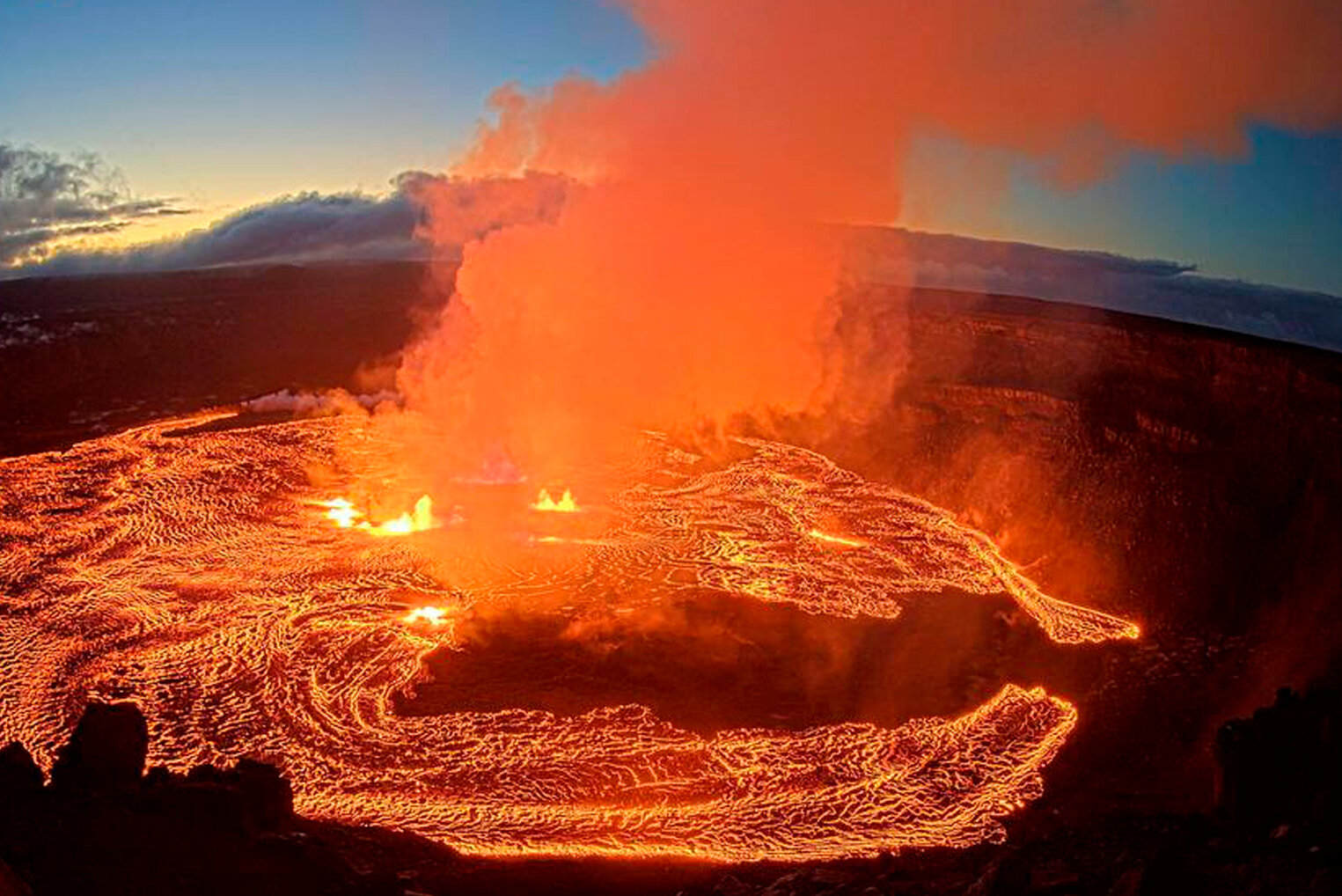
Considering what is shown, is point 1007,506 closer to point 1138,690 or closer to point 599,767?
point 1138,690

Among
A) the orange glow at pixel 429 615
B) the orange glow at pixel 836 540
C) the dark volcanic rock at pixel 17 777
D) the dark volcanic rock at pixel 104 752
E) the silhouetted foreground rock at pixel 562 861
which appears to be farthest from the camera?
the orange glow at pixel 836 540

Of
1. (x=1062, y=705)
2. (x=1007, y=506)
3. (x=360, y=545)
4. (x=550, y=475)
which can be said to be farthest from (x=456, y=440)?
(x=1062, y=705)

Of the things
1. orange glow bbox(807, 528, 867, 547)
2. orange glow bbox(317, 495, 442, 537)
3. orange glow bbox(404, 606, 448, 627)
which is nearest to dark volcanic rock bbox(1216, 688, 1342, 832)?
orange glow bbox(807, 528, 867, 547)

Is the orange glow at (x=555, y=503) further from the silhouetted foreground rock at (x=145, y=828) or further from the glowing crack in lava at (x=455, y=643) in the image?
the silhouetted foreground rock at (x=145, y=828)

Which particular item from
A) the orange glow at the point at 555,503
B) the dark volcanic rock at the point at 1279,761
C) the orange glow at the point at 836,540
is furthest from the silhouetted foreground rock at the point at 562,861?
the orange glow at the point at 555,503

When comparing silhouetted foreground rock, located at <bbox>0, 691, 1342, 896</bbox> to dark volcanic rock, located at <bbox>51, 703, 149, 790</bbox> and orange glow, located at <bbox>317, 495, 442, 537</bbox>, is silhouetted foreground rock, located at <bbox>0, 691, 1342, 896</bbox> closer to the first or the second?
dark volcanic rock, located at <bbox>51, 703, 149, 790</bbox>

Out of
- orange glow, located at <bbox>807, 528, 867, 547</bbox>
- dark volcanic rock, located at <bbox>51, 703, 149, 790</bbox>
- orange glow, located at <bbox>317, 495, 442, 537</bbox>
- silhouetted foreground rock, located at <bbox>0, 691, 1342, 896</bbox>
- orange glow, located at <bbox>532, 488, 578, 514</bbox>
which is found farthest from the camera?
orange glow, located at <bbox>532, 488, 578, 514</bbox>
